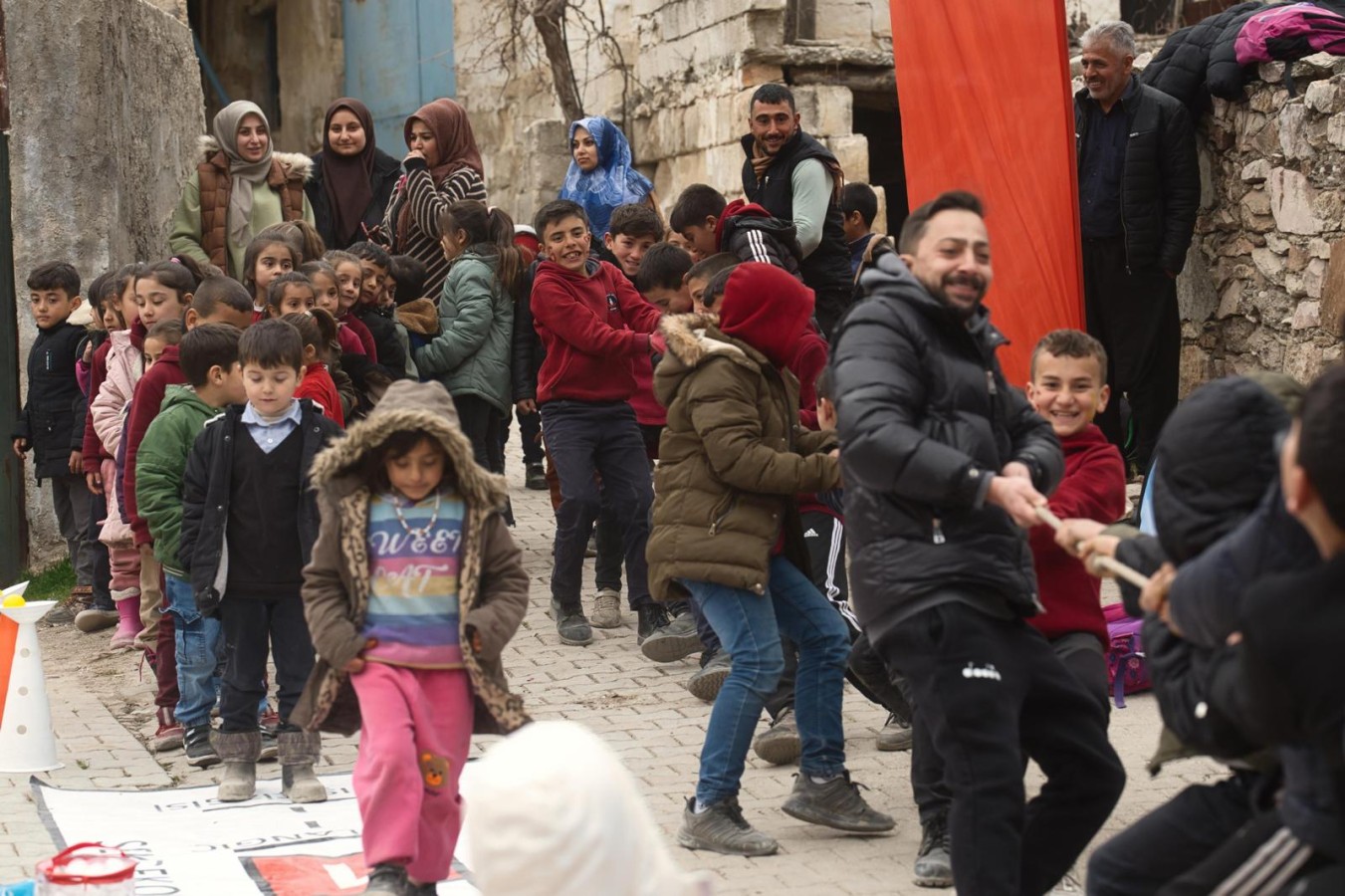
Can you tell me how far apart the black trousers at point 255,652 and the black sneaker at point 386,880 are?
5.71ft

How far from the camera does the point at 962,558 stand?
14.4 ft

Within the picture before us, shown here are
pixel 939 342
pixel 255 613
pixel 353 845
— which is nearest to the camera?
pixel 939 342

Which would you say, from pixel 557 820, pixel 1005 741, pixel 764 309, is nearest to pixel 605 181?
pixel 764 309

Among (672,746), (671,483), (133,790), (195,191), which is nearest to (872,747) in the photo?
(672,746)

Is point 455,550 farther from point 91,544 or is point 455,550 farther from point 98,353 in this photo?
point 91,544

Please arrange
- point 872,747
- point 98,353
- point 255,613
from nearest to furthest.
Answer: point 255,613, point 872,747, point 98,353

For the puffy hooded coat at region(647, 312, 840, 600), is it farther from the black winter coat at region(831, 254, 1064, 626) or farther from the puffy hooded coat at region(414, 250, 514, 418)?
the puffy hooded coat at region(414, 250, 514, 418)

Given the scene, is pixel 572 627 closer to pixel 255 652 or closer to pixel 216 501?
pixel 255 652

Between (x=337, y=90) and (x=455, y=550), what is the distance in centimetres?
1809

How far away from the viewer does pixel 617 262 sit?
9.61m

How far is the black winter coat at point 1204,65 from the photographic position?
30.9 feet

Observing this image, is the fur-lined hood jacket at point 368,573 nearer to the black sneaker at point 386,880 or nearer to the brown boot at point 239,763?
the black sneaker at point 386,880

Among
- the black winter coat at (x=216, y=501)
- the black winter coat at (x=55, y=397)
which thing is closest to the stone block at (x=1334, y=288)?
the black winter coat at (x=216, y=501)

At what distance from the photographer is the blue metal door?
19.6 m
